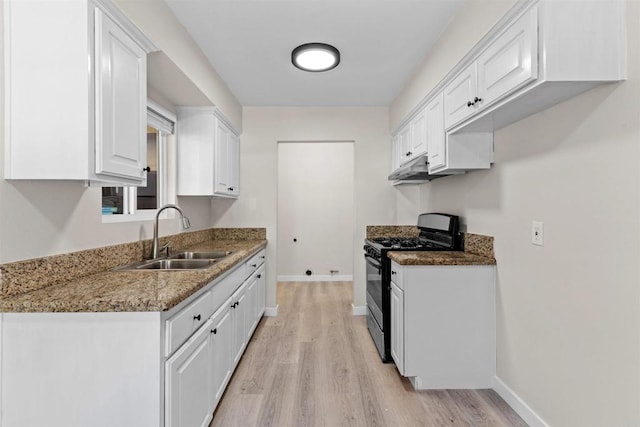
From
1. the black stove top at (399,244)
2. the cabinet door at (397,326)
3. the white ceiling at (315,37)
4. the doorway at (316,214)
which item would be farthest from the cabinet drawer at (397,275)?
the doorway at (316,214)

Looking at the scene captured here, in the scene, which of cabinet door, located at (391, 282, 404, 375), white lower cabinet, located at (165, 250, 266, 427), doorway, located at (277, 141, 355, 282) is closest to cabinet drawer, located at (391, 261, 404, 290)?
cabinet door, located at (391, 282, 404, 375)

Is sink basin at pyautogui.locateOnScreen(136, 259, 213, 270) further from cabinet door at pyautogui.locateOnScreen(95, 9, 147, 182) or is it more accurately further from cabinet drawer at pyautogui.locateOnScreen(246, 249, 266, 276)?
cabinet door at pyautogui.locateOnScreen(95, 9, 147, 182)

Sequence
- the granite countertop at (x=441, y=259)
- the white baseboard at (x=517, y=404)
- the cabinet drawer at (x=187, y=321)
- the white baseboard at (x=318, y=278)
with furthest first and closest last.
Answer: the white baseboard at (x=318, y=278), the granite countertop at (x=441, y=259), the white baseboard at (x=517, y=404), the cabinet drawer at (x=187, y=321)

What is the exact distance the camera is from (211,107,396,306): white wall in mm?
3893

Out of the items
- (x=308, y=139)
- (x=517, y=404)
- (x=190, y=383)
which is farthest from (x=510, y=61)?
(x=308, y=139)

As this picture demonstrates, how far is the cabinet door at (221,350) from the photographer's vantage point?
73.0 inches

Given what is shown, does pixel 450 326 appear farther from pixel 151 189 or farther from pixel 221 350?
pixel 151 189

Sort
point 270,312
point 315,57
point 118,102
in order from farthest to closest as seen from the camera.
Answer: point 270,312 → point 315,57 → point 118,102

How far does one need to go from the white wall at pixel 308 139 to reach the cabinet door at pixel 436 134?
1.29 m

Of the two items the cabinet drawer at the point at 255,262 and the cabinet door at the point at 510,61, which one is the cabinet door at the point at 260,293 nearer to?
the cabinet drawer at the point at 255,262

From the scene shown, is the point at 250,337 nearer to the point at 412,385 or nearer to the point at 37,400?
the point at 412,385

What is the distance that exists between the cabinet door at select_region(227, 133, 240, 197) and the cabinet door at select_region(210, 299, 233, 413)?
1619 mm

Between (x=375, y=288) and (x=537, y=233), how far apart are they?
142 centimetres

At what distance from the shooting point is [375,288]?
2.88 metres
